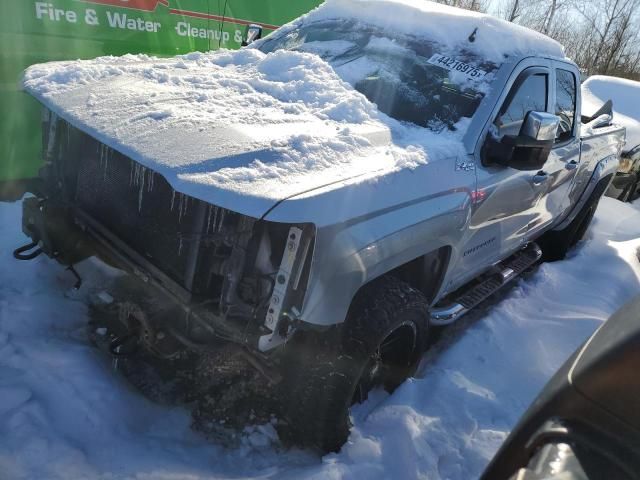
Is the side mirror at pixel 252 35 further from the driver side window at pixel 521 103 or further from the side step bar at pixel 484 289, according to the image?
the side step bar at pixel 484 289

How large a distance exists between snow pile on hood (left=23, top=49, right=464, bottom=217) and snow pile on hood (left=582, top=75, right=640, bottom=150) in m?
7.20

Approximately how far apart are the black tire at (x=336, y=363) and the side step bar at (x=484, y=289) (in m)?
0.58

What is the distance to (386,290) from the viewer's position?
2.51 m

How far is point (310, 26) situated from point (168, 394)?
284 centimetres

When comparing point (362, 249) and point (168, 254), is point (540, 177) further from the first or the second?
point (168, 254)

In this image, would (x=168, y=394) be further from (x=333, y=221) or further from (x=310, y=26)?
(x=310, y=26)

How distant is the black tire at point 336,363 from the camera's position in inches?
92.0

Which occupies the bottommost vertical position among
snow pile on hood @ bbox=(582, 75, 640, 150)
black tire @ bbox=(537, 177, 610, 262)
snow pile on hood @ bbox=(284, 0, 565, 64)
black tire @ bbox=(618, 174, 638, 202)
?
black tire @ bbox=(618, 174, 638, 202)

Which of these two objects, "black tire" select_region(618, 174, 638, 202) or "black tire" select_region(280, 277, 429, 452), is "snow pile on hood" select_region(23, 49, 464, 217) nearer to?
"black tire" select_region(280, 277, 429, 452)

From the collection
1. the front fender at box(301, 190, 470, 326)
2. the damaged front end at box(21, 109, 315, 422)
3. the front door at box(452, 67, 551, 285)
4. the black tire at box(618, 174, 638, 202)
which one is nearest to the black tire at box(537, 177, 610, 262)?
the front door at box(452, 67, 551, 285)

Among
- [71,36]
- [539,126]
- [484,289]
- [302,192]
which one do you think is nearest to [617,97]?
[484,289]

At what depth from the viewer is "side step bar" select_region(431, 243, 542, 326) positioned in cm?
310

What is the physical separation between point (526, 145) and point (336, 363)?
1594mm

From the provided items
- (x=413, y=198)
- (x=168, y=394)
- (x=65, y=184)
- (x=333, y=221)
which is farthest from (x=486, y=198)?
(x=65, y=184)
